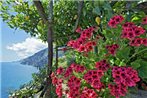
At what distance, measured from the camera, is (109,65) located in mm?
3367

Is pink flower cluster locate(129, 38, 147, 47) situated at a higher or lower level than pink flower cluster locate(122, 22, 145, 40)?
lower

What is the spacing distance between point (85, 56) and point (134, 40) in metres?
0.80

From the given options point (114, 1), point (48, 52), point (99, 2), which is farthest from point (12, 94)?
point (99, 2)

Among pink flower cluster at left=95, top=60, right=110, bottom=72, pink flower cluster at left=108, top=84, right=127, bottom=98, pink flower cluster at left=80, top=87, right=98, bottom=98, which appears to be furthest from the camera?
pink flower cluster at left=80, top=87, right=98, bottom=98

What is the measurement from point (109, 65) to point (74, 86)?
51cm

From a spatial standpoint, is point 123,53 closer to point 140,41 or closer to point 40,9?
point 140,41

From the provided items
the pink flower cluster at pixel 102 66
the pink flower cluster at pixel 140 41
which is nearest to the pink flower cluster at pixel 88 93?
the pink flower cluster at pixel 102 66

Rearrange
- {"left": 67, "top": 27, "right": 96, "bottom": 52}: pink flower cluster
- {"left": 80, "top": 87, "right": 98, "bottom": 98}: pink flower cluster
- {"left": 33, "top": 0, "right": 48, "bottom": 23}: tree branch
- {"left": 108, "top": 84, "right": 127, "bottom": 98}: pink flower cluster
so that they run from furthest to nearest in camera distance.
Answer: {"left": 33, "top": 0, "right": 48, "bottom": 23}: tree branch, {"left": 67, "top": 27, "right": 96, "bottom": 52}: pink flower cluster, {"left": 80, "top": 87, "right": 98, "bottom": 98}: pink flower cluster, {"left": 108, "top": 84, "right": 127, "bottom": 98}: pink flower cluster

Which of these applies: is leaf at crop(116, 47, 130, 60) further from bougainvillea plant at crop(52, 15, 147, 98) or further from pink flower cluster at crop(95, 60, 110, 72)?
pink flower cluster at crop(95, 60, 110, 72)

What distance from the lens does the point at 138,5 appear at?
5234mm

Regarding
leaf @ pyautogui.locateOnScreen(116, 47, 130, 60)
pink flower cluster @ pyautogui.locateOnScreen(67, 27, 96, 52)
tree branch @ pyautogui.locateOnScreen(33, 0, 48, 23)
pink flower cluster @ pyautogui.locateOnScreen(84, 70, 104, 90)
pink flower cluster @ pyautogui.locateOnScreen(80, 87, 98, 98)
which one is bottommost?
pink flower cluster @ pyautogui.locateOnScreen(80, 87, 98, 98)

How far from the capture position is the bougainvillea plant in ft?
10.3

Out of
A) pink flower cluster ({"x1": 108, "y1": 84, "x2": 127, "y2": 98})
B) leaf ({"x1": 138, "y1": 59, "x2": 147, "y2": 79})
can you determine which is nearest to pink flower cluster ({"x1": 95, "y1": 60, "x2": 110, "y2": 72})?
pink flower cluster ({"x1": 108, "y1": 84, "x2": 127, "y2": 98})

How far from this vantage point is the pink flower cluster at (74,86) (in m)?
3.59
